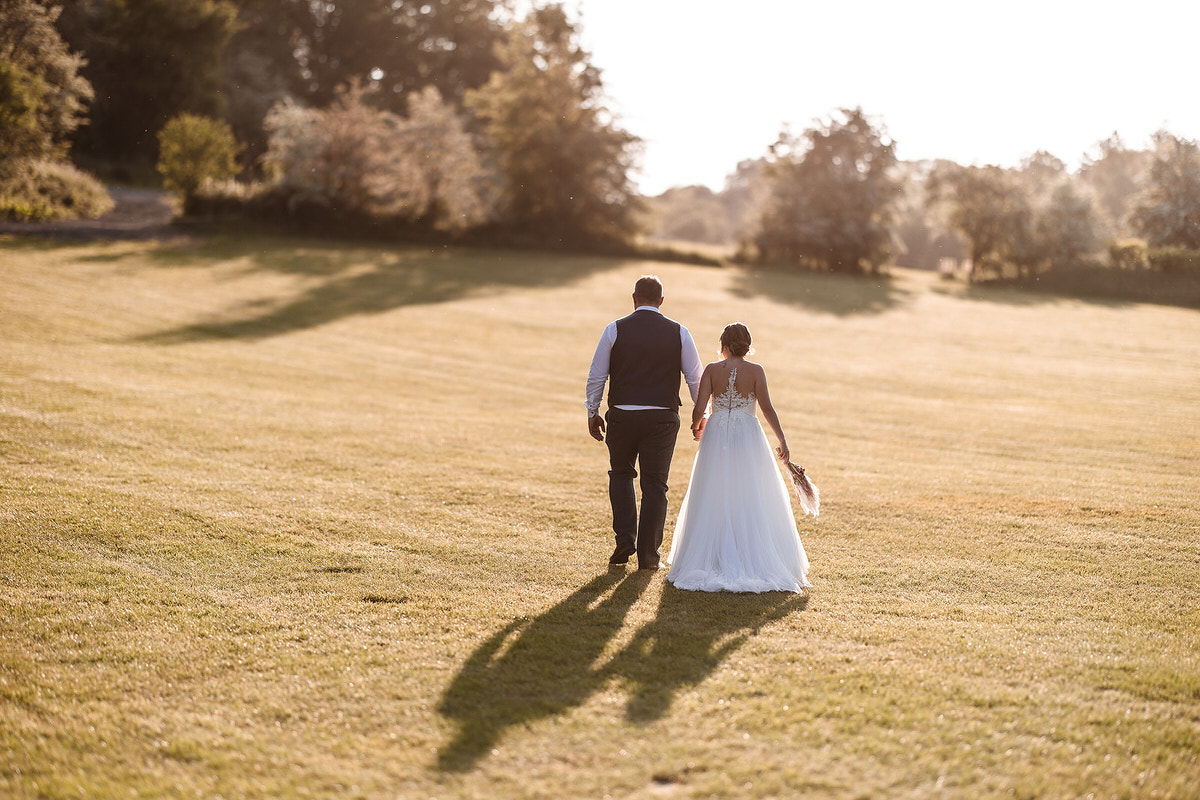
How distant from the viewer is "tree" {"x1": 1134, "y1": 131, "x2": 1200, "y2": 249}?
39.9 metres

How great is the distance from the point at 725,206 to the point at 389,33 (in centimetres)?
7578

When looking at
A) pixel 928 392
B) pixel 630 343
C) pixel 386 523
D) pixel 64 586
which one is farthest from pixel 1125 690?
pixel 928 392

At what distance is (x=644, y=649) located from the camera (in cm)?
599

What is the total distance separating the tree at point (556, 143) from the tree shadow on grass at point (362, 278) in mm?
3040

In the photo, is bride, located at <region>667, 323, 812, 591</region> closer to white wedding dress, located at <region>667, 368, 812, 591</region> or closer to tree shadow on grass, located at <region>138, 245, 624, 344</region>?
white wedding dress, located at <region>667, 368, 812, 591</region>

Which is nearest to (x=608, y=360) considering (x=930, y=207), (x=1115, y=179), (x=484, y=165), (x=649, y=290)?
(x=649, y=290)

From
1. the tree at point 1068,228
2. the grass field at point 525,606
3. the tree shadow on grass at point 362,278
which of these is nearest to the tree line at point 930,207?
the tree at point 1068,228

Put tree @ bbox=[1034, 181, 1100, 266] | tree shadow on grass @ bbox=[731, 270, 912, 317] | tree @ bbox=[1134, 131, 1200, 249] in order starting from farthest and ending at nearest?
tree @ bbox=[1034, 181, 1100, 266], tree @ bbox=[1134, 131, 1200, 249], tree shadow on grass @ bbox=[731, 270, 912, 317]

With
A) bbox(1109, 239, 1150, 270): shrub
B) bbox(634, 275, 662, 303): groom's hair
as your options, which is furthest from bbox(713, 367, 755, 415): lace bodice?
bbox(1109, 239, 1150, 270): shrub

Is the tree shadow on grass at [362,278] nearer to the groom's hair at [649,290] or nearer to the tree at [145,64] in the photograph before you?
the groom's hair at [649,290]

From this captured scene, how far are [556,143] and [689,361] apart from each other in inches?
1683

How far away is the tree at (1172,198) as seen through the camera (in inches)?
1572

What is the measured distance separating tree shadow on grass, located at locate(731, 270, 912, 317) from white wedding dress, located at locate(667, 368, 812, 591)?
2966cm

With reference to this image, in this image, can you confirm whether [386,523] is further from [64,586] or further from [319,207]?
[319,207]
